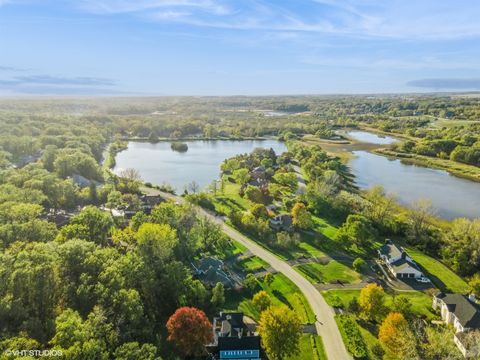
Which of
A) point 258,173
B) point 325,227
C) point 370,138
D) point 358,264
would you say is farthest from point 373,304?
point 370,138

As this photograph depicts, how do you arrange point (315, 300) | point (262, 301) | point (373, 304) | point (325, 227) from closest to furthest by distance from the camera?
1. point (373, 304)
2. point (262, 301)
3. point (315, 300)
4. point (325, 227)

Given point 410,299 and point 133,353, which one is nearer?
point 133,353

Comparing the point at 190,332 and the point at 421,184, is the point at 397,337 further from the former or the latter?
the point at 421,184

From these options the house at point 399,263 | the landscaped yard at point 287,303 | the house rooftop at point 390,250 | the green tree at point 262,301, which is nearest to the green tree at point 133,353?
the landscaped yard at point 287,303

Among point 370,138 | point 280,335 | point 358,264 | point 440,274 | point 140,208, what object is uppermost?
point 280,335

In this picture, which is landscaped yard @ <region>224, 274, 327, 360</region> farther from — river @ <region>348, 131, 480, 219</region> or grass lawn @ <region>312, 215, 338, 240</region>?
river @ <region>348, 131, 480, 219</region>

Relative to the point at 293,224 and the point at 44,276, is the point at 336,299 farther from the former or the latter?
the point at 44,276

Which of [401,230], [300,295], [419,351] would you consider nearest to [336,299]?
[300,295]

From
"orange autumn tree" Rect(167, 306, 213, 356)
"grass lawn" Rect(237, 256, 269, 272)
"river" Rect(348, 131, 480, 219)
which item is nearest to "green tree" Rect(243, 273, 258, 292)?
"grass lawn" Rect(237, 256, 269, 272)
